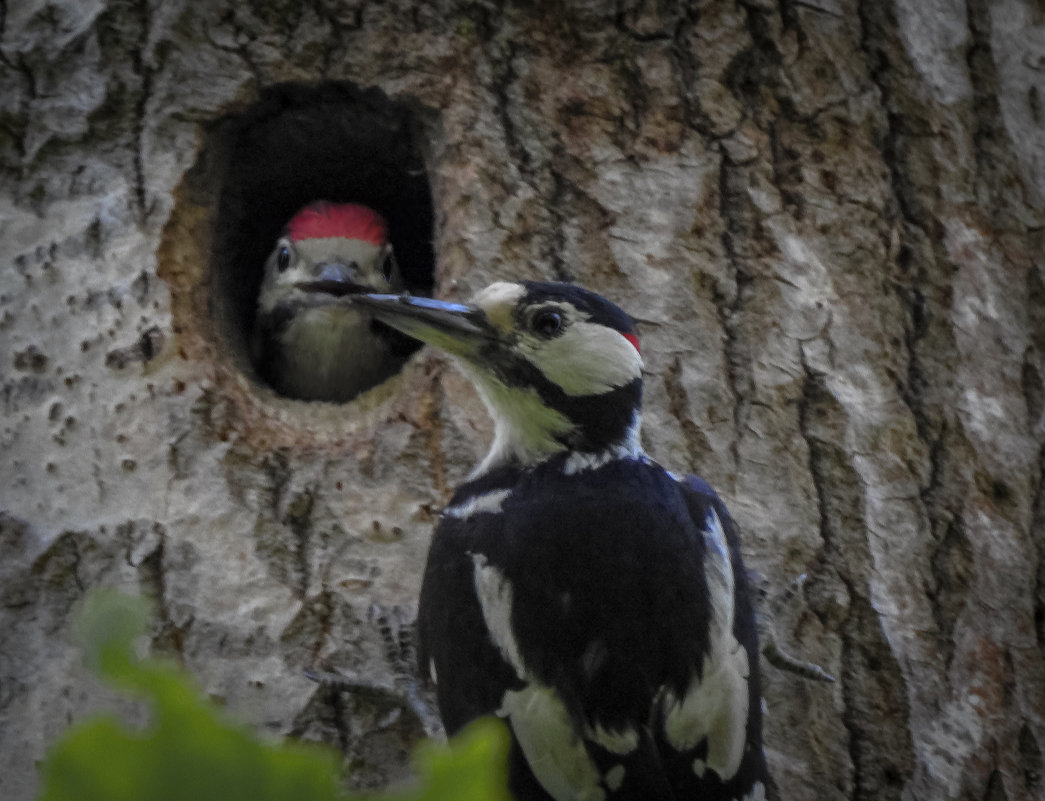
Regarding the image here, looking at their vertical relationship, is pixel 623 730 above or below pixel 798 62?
below

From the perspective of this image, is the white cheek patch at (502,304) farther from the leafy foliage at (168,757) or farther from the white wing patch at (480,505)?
the leafy foliage at (168,757)

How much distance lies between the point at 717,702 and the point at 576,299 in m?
0.76

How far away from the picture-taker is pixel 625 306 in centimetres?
232

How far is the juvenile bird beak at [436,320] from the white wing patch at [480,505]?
0.28 m

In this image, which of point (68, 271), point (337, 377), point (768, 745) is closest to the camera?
point (768, 745)

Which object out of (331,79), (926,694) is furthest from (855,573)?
(331,79)

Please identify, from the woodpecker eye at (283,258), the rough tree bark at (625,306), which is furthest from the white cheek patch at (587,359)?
the woodpecker eye at (283,258)

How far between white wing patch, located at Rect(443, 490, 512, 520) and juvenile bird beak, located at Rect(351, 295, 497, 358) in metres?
0.28

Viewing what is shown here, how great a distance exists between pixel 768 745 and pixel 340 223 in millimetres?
1985

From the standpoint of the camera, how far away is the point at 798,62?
8.07 feet

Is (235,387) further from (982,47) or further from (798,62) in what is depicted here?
(982,47)

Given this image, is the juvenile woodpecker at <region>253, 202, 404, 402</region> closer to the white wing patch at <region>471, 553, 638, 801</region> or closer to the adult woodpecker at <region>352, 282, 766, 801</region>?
the adult woodpecker at <region>352, 282, 766, 801</region>

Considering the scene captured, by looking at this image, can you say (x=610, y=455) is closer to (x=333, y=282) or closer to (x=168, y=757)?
(x=333, y=282)

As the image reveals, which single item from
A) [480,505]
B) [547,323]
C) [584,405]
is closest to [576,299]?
[547,323]
